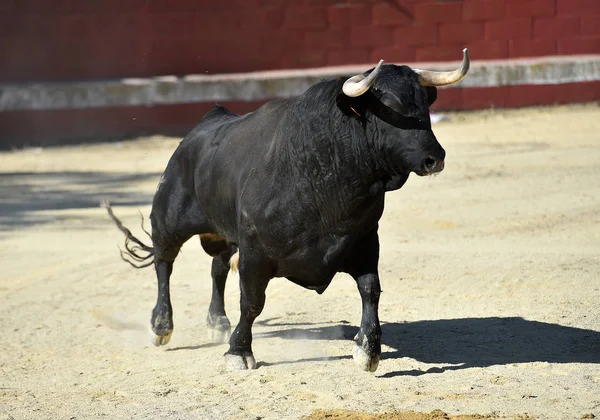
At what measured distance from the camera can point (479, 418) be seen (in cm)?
450

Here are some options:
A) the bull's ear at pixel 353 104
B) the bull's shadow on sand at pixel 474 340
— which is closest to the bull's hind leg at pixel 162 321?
the bull's shadow on sand at pixel 474 340

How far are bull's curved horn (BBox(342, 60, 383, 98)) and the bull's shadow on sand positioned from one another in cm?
142

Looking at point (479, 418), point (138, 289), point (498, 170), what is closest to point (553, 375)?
point (479, 418)

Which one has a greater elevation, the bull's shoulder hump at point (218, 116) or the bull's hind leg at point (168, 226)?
the bull's shoulder hump at point (218, 116)

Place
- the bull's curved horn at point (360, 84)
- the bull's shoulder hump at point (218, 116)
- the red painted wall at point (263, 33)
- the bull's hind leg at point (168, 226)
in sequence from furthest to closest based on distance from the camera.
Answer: the red painted wall at point (263, 33) → the bull's shoulder hump at point (218, 116) → the bull's hind leg at point (168, 226) → the bull's curved horn at point (360, 84)

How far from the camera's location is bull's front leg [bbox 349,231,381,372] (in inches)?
206

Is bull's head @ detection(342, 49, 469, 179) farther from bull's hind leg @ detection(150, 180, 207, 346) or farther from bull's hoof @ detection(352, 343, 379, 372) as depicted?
bull's hind leg @ detection(150, 180, 207, 346)

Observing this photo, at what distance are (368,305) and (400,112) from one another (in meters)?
1.03

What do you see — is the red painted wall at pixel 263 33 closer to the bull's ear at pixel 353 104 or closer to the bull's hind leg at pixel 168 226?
the bull's hind leg at pixel 168 226

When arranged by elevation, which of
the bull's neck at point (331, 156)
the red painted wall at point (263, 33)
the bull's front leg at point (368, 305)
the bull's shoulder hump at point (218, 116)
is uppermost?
the bull's neck at point (331, 156)

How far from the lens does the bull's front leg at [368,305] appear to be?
523cm

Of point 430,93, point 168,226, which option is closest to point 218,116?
point 168,226

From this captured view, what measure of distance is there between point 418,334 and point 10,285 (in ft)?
10.7

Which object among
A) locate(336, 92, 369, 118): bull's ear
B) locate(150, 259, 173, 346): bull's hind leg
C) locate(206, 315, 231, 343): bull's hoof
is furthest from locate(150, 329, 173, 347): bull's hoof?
locate(336, 92, 369, 118): bull's ear
